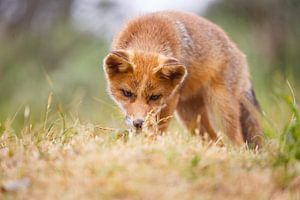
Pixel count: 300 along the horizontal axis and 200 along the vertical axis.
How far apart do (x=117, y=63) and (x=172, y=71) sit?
599 millimetres

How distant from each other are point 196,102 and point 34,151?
3605 mm

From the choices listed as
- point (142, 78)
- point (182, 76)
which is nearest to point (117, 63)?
point (142, 78)

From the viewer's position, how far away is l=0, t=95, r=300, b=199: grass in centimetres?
413

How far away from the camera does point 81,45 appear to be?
1541 cm

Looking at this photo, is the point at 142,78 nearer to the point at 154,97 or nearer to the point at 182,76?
the point at 154,97

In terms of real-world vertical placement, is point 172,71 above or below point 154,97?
above

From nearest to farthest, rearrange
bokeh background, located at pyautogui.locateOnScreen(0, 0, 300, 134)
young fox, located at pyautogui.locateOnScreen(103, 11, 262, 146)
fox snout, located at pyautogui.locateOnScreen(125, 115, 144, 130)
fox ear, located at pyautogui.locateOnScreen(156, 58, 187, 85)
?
fox snout, located at pyautogui.locateOnScreen(125, 115, 144, 130), fox ear, located at pyautogui.locateOnScreen(156, 58, 187, 85), young fox, located at pyautogui.locateOnScreen(103, 11, 262, 146), bokeh background, located at pyautogui.locateOnScreen(0, 0, 300, 134)

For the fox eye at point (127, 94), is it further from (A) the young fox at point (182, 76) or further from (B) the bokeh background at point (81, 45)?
(B) the bokeh background at point (81, 45)

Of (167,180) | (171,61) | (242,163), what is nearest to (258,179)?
(242,163)

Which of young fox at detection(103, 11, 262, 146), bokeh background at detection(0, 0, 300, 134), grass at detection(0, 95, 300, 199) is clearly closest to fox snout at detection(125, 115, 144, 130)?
young fox at detection(103, 11, 262, 146)

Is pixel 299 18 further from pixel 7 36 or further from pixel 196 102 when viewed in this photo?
pixel 196 102

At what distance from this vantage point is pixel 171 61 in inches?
270

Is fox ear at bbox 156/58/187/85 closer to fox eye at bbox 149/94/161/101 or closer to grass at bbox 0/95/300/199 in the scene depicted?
fox eye at bbox 149/94/161/101

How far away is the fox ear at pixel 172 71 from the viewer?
6773 mm
